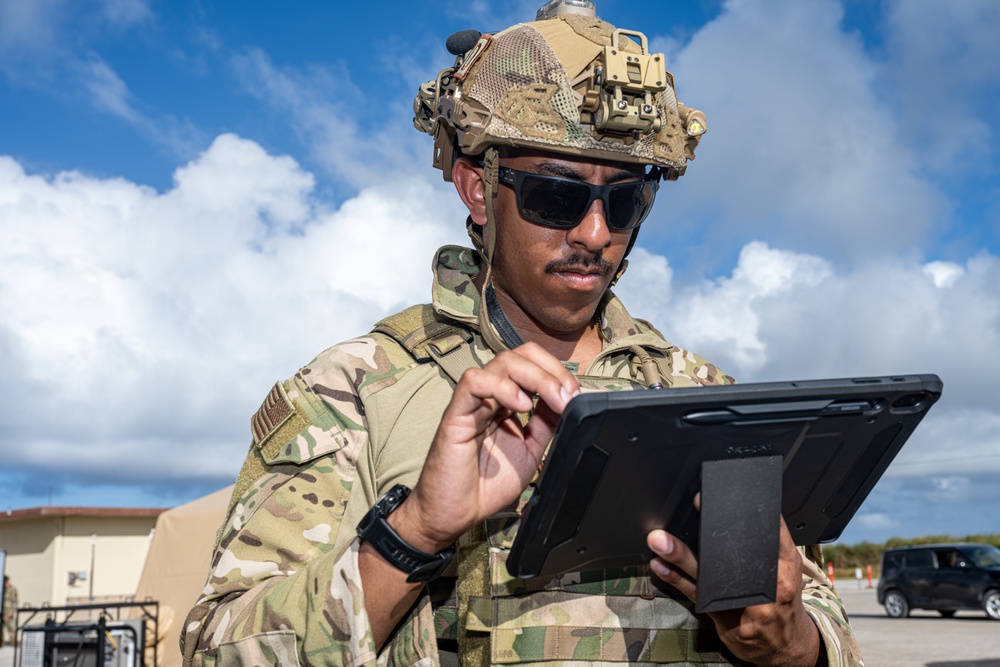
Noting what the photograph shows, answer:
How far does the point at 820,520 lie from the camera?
7.09 ft

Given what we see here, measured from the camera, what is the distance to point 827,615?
7.74 feet

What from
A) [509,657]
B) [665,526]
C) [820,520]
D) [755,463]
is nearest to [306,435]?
[509,657]

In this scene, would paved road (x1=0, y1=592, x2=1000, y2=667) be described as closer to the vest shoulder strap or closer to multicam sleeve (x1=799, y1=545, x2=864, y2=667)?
multicam sleeve (x1=799, y1=545, x2=864, y2=667)

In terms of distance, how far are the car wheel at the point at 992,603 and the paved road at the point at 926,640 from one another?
0.72 feet

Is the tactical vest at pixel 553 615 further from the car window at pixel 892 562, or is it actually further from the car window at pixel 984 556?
the car window at pixel 892 562

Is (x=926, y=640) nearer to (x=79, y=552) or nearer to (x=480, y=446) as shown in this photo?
(x=480, y=446)

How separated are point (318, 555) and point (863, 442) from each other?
1.20m

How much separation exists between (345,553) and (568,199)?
108 cm

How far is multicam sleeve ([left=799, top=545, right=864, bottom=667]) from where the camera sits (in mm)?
2264

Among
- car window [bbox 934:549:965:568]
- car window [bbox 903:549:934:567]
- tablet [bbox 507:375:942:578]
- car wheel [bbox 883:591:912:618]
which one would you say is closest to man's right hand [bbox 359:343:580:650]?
tablet [bbox 507:375:942:578]

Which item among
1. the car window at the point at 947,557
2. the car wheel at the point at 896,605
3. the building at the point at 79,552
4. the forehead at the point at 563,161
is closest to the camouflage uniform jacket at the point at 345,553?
the forehead at the point at 563,161

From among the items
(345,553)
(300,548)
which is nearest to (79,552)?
(300,548)

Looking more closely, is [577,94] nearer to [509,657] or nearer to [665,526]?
[665,526]

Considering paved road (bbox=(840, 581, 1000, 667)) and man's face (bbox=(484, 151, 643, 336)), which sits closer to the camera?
man's face (bbox=(484, 151, 643, 336))
